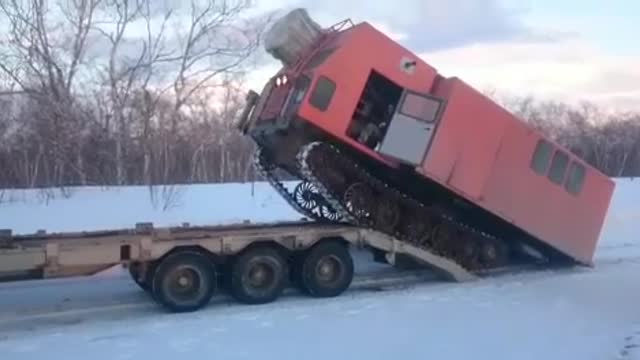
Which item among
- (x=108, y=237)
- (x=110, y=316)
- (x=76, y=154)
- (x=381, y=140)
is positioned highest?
(x=381, y=140)

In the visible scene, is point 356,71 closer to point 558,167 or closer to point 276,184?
point 276,184

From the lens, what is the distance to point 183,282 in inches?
429

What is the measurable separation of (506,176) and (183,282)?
16.9 ft

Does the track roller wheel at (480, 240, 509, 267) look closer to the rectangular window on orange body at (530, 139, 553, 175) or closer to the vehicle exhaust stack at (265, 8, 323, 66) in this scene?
the rectangular window on orange body at (530, 139, 553, 175)

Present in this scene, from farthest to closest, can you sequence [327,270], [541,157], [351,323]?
[541,157] → [327,270] → [351,323]

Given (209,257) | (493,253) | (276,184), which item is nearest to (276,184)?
(276,184)

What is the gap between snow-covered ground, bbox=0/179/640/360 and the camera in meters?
8.56

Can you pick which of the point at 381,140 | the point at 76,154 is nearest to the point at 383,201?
the point at 381,140

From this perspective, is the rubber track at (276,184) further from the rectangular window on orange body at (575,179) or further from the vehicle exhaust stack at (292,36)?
the rectangular window on orange body at (575,179)

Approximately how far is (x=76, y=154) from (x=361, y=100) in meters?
21.1

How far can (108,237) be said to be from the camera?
1077 cm

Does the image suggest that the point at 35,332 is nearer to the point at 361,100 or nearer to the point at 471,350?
the point at 471,350

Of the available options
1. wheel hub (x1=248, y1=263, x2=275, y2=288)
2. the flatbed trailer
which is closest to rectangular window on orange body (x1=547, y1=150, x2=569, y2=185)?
the flatbed trailer

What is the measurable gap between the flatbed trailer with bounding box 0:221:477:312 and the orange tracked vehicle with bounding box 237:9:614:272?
0.70 m
